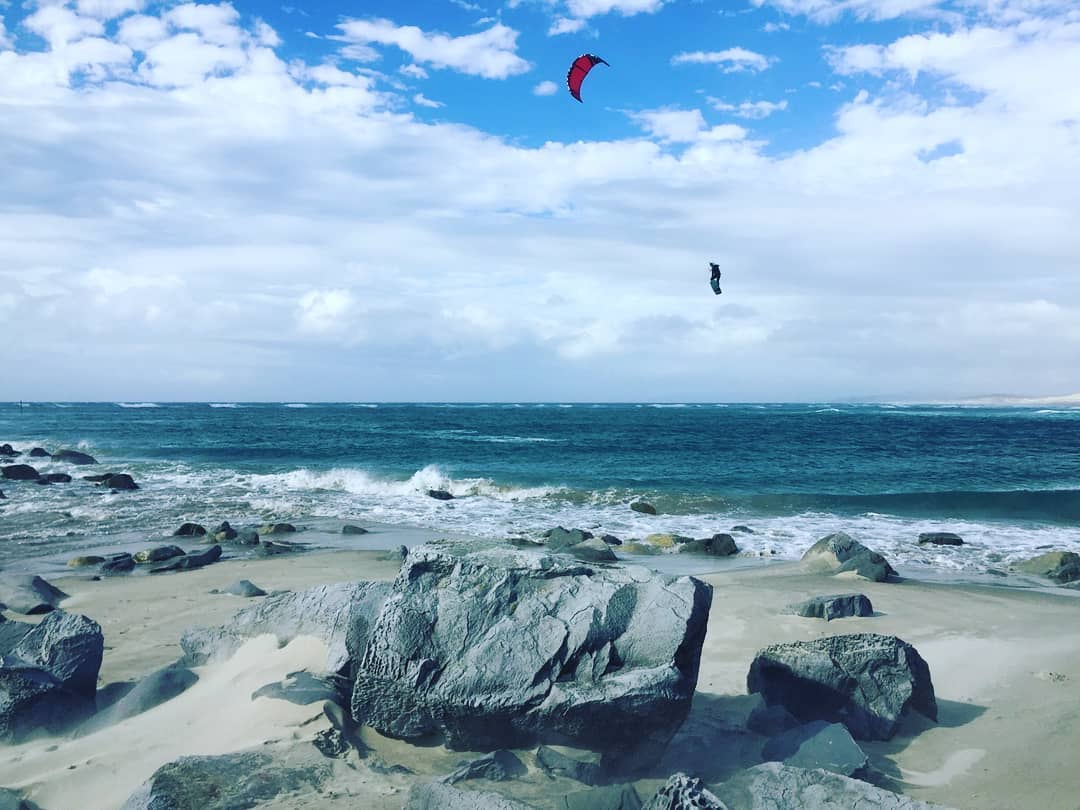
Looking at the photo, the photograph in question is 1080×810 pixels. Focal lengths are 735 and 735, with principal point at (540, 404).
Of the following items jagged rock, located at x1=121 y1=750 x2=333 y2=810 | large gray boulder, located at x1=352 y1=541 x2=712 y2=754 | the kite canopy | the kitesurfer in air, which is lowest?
jagged rock, located at x1=121 y1=750 x2=333 y2=810

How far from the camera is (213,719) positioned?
21.1 feet

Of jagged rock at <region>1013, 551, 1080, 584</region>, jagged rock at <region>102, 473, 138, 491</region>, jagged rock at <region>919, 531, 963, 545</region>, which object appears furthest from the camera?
jagged rock at <region>102, 473, 138, 491</region>

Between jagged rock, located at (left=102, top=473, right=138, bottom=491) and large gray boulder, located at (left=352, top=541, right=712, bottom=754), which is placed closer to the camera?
large gray boulder, located at (left=352, top=541, right=712, bottom=754)

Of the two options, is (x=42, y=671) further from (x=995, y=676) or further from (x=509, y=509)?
(x=509, y=509)

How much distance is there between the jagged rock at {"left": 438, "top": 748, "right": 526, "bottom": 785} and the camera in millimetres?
5188

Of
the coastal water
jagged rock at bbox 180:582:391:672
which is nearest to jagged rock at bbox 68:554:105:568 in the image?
the coastal water

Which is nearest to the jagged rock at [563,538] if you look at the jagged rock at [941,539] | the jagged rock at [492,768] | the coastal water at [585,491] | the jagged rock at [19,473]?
the coastal water at [585,491]

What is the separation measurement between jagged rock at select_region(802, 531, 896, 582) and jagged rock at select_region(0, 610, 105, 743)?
1192 cm

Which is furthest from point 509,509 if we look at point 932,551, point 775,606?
point 775,606

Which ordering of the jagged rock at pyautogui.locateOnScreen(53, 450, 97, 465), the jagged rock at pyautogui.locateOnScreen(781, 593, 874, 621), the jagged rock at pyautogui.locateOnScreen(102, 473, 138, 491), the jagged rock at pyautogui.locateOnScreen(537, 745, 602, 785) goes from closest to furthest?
the jagged rock at pyautogui.locateOnScreen(537, 745, 602, 785) < the jagged rock at pyautogui.locateOnScreen(781, 593, 874, 621) < the jagged rock at pyautogui.locateOnScreen(102, 473, 138, 491) < the jagged rock at pyautogui.locateOnScreen(53, 450, 97, 465)

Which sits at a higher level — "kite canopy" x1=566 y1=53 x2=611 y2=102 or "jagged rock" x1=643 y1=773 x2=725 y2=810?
"kite canopy" x1=566 y1=53 x2=611 y2=102

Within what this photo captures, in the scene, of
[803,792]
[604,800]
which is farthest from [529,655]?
[803,792]

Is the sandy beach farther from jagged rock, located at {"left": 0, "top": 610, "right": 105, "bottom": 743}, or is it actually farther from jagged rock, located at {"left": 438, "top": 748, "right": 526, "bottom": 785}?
jagged rock, located at {"left": 0, "top": 610, "right": 105, "bottom": 743}

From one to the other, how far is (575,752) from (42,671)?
487cm
